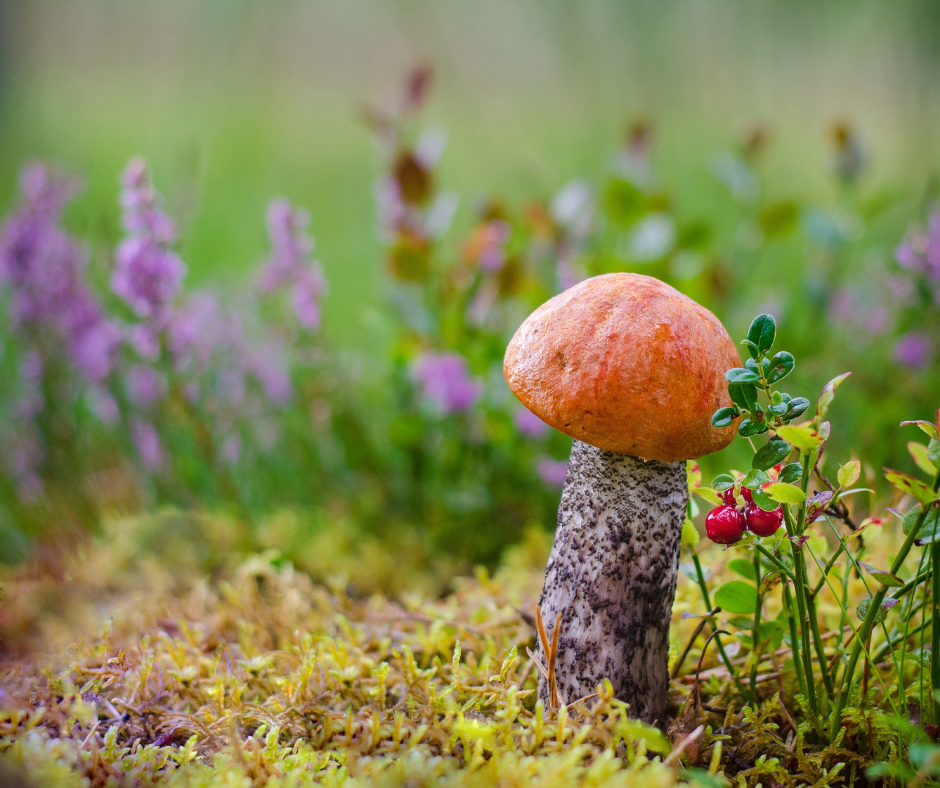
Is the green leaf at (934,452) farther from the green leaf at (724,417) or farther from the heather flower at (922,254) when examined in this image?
the heather flower at (922,254)

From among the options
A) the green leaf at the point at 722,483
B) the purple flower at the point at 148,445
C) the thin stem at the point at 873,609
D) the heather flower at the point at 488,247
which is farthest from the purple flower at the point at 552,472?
the purple flower at the point at 148,445

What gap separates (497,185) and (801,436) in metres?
4.24

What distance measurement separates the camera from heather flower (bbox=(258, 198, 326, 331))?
6.13 ft

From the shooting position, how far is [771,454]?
2.59ft

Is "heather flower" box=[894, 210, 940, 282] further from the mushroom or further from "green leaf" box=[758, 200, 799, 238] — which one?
the mushroom

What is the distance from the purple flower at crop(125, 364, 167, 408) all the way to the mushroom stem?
5.00 feet

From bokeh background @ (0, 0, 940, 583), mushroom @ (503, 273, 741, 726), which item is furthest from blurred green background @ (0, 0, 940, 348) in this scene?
mushroom @ (503, 273, 741, 726)

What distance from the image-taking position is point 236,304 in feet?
8.34

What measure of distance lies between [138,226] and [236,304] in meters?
0.94

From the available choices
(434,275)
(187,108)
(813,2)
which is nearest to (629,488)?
(434,275)

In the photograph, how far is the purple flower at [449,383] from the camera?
1.82 metres

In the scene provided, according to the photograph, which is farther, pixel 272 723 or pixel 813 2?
pixel 813 2

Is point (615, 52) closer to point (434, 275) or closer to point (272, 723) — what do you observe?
point (434, 275)

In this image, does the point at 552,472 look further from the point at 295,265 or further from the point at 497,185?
the point at 497,185
